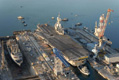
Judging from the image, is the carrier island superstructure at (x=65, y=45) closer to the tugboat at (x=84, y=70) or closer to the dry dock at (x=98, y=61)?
the tugboat at (x=84, y=70)

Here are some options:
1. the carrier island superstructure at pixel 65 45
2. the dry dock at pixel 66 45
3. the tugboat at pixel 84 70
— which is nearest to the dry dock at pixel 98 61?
the tugboat at pixel 84 70

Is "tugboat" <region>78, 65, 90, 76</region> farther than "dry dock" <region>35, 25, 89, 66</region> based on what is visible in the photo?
No

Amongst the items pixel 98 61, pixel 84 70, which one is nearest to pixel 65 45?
pixel 98 61

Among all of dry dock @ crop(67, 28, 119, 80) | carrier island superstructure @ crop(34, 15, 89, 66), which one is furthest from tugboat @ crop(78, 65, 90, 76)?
dry dock @ crop(67, 28, 119, 80)

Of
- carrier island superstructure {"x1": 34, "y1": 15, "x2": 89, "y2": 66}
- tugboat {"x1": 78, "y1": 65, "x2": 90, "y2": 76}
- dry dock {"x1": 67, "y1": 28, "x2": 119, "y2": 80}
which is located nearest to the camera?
dry dock {"x1": 67, "y1": 28, "x2": 119, "y2": 80}

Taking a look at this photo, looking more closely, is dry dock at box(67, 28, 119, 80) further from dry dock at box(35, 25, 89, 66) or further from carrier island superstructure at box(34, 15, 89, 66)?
dry dock at box(35, 25, 89, 66)

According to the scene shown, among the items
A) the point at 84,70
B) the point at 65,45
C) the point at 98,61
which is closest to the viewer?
the point at 84,70

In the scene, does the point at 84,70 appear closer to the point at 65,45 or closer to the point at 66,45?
the point at 66,45

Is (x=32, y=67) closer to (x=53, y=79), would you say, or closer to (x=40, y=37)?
(x=53, y=79)

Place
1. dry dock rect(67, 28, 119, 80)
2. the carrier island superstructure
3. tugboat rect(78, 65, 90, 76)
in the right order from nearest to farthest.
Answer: dry dock rect(67, 28, 119, 80)
tugboat rect(78, 65, 90, 76)
the carrier island superstructure

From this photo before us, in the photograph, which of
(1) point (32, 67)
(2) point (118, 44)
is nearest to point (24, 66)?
(1) point (32, 67)
